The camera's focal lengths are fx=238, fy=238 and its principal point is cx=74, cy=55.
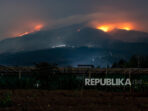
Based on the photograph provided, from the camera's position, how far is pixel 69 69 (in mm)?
24391

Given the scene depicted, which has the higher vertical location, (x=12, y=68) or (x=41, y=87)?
(x=12, y=68)

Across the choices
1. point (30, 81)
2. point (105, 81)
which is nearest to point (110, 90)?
point (105, 81)

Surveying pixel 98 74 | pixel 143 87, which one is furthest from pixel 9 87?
pixel 143 87

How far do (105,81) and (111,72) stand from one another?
1.35m

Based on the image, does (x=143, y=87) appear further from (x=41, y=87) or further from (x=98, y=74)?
(x=41, y=87)

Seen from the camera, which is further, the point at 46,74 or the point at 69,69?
the point at 69,69

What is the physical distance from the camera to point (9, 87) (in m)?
24.2

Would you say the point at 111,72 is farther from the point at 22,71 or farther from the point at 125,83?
the point at 22,71

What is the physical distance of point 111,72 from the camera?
81.7 feet

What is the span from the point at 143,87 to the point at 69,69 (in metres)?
7.68

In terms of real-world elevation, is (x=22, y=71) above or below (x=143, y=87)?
above

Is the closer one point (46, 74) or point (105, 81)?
point (46, 74)

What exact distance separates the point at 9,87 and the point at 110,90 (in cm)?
1025

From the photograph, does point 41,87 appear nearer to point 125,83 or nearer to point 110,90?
point 110,90
